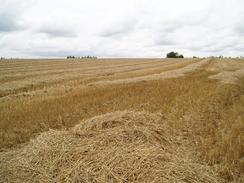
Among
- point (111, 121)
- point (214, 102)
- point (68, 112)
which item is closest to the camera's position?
point (111, 121)

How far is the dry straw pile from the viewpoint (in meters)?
4.87

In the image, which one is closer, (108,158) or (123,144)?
(108,158)

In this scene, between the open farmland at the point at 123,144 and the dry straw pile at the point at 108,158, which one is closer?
the dry straw pile at the point at 108,158

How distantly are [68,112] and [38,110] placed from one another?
3.50 feet

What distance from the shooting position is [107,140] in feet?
19.2

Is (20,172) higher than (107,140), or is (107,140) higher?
(107,140)

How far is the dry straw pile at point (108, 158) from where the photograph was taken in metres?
4.87

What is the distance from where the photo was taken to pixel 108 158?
5234 millimetres

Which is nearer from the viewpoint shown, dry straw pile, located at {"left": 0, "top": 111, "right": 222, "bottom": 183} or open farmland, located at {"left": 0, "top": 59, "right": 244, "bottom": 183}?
dry straw pile, located at {"left": 0, "top": 111, "right": 222, "bottom": 183}

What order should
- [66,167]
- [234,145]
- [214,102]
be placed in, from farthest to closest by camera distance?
[214,102] → [234,145] → [66,167]

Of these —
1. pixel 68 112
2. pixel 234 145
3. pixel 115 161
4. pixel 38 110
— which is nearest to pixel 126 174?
pixel 115 161

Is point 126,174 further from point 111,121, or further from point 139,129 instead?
point 111,121

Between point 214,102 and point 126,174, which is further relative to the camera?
point 214,102

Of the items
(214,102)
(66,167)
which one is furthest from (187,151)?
(214,102)
